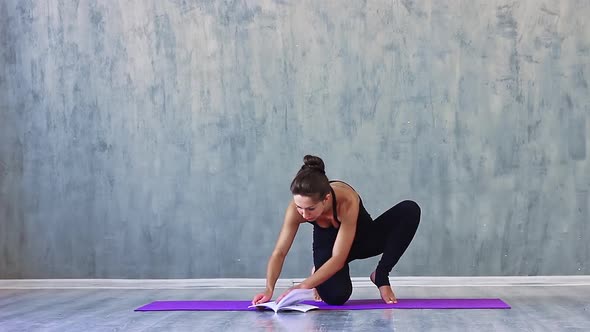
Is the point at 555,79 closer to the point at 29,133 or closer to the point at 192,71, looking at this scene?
the point at 192,71

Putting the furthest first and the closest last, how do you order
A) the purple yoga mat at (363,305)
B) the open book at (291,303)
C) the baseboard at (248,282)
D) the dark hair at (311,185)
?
the baseboard at (248,282) → the purple yoga mat at (363,305) → the open book at (291,303) → the dark hair at (311,185)

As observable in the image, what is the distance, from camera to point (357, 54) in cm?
492

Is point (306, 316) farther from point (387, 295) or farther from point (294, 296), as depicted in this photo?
point (387, 295)

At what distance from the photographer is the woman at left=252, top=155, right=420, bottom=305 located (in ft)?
11.5

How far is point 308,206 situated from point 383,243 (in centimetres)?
71

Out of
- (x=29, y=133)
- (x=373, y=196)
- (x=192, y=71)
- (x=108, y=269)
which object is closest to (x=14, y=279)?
(x=108, y=269)

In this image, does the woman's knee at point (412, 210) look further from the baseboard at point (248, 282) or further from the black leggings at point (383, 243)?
the baseboard at point (248, 282)

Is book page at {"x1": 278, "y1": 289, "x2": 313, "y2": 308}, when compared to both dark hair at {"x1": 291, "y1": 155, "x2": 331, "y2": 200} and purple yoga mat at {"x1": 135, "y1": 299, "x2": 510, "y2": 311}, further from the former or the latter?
dark hair at {"x1": 291, "y1": 155, "x2": 331, "y2": 200}

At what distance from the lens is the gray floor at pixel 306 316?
10.6ft

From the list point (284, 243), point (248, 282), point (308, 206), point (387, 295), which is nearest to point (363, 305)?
point (387, 295)

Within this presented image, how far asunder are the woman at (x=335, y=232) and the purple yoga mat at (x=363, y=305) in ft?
0.23

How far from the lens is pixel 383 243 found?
4.04m

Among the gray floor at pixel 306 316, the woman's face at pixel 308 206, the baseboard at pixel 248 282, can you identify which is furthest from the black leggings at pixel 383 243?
the baseboard at pixel 248 282

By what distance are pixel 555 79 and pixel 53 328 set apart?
3.15 metres
